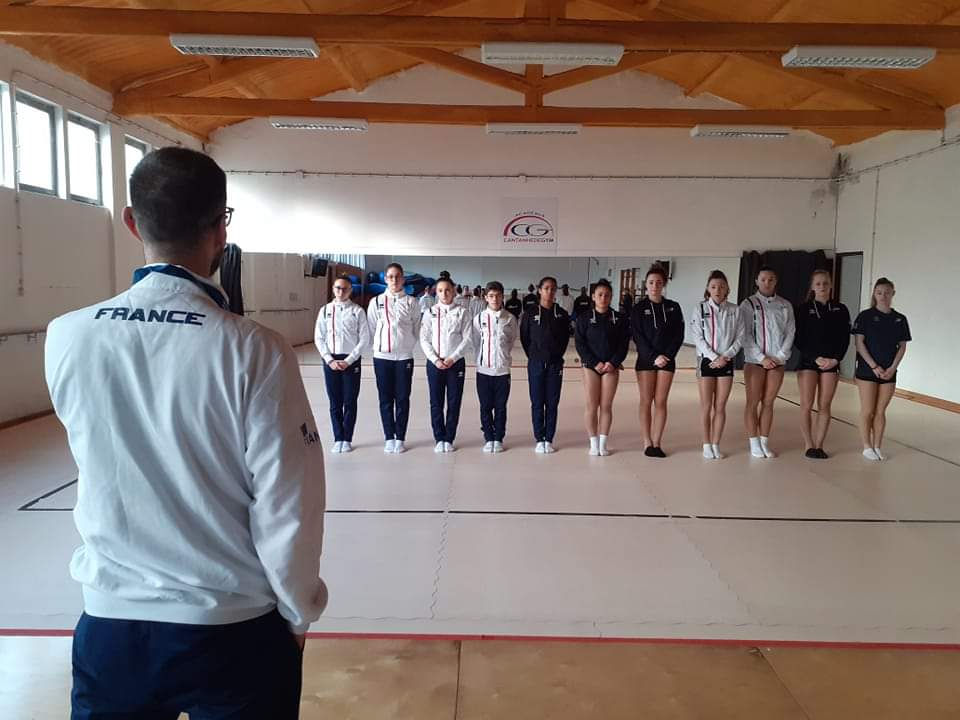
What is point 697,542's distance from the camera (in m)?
3.93

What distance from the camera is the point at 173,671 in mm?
1051

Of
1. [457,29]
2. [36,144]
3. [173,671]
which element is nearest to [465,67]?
[457,29]

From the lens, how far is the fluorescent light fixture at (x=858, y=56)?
6.16 meters

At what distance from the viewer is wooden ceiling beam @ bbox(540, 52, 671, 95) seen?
8.85 m

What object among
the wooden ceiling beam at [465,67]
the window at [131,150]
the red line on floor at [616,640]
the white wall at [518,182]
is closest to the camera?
the red line on floor at [616,640]

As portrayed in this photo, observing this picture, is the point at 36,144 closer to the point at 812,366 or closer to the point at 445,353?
the point at 445,353

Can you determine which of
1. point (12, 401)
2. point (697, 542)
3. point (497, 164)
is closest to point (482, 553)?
point (697, 542)

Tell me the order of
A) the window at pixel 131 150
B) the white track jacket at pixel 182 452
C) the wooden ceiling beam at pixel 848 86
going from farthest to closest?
the window at pixel 131 150, the wooden ceiling beam at pixel 848 86, the white track jacket at pixel 182 452

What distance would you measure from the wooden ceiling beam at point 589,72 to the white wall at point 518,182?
1.99 metres

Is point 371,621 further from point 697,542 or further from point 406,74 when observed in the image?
point 406,74

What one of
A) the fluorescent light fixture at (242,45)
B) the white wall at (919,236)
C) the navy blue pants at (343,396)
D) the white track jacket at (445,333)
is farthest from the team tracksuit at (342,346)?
the white wall at (919,236)

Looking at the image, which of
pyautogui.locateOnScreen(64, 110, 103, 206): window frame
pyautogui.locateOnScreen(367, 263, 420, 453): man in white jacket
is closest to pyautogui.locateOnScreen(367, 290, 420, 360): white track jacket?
pyautogui.locateOnScreen(367, 263, 420, 453): man in white jacket

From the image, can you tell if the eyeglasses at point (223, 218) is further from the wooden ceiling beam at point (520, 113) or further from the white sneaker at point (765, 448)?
the wooden ceiling beam at point (520, 113)

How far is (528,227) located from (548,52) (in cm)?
566
